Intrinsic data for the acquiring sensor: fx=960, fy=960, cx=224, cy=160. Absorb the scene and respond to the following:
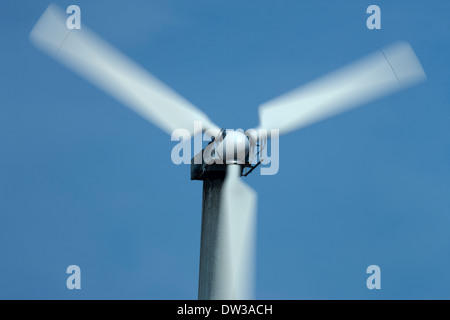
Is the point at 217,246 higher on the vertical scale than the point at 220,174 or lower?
lower

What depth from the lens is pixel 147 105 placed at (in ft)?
85.3

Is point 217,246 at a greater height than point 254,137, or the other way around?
point 254,137

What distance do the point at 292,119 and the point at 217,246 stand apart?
4105 mm

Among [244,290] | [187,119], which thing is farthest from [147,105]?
[244,290]

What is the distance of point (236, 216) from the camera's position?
86.8 feet

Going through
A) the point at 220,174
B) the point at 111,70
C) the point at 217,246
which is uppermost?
the point at 111,70
